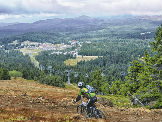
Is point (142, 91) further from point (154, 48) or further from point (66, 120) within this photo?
point (66, 120)

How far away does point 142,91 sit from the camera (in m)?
28.8

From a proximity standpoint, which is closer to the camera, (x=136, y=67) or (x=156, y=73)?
(x=156, y=73)

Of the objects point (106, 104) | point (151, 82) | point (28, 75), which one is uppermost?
point (151, 82)

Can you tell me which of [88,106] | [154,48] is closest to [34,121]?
[88,106]

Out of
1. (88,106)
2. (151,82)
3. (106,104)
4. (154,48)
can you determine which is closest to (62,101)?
(106,104)

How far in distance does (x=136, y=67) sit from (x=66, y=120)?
2952 cm

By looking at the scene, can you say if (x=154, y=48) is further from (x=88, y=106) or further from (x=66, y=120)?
(x=66, y=120)

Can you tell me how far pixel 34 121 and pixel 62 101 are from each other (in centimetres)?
1195

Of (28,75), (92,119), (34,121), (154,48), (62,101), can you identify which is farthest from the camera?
(28,75)

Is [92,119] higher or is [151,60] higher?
[151,60]

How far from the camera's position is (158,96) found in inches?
1044

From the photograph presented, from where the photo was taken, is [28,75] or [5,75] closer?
[5,75]

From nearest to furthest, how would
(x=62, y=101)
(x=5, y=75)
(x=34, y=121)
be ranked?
(x=34, y=121) < (x=62, y=101) < (x=5, y=75)

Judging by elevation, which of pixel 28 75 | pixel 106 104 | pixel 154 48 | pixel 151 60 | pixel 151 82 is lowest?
pixel 28 75
